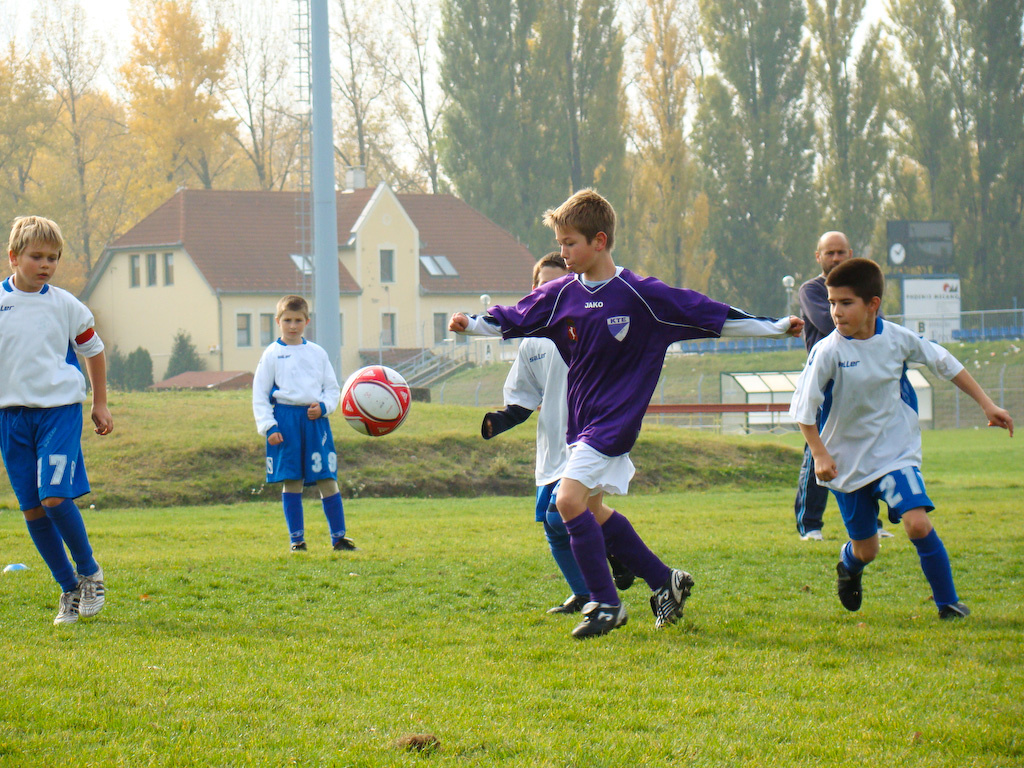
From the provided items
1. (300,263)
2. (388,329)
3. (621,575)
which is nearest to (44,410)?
(621,575)

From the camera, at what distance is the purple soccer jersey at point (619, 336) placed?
5098mm

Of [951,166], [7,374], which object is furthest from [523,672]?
[951,166]

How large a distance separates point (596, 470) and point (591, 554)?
1.31 ft

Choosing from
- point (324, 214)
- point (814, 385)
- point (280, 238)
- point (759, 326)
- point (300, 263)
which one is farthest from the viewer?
point (280, 238)

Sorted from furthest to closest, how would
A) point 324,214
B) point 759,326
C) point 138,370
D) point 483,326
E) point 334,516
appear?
point 138,370 < point 324,214 < point 334,516 < point 483,326 < point 759,326

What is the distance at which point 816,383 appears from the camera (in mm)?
5371

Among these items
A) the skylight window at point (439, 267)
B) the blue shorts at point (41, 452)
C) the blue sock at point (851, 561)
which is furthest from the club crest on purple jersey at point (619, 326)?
the skylight window at point (439, 267)

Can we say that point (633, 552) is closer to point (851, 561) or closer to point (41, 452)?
point (851, 561)

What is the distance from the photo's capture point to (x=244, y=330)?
159 ft

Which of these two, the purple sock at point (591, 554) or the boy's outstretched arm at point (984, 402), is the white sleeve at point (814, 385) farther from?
the purple sock at point (591, 554)

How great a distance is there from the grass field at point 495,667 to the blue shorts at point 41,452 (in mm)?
636

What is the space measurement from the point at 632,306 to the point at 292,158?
183ft

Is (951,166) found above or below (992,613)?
above

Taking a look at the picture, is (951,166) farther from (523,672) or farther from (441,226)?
(523,672)
